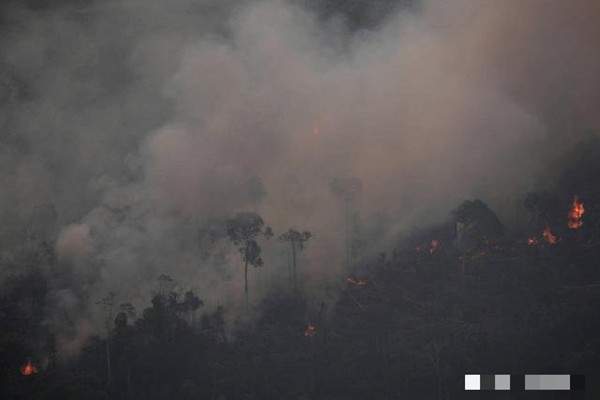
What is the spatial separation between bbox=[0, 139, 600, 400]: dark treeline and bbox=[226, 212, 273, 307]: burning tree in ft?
0.65

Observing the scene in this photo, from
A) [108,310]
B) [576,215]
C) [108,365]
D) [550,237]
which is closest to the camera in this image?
[108,365]

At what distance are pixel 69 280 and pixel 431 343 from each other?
2332 inches

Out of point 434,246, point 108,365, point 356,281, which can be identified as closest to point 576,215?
point 434,246

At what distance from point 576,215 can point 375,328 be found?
3867 cm

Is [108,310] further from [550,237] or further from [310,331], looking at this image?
[550,237]

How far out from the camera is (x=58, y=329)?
4141 inches

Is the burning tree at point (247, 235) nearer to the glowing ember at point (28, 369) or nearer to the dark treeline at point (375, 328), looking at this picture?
the dark treeline at point (375, 328)

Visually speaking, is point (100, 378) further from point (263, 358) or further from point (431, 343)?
point (431, 343)

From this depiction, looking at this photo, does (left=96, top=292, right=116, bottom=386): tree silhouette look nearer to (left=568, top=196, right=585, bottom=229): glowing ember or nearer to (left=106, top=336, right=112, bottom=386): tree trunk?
(left=106, top=336, right=112, bottom=386): tree trunk

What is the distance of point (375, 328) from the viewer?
100812 millimetres

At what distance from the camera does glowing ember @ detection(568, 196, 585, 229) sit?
114 m

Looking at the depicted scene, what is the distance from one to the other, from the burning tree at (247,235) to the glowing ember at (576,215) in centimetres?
4780

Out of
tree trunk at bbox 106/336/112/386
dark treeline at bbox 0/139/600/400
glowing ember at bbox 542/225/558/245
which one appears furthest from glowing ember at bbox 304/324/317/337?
glowing ember at bbox 542/225/558/245

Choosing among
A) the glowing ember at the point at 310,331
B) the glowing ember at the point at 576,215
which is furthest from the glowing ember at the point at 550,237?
the glowing ember at the point at 310,331
